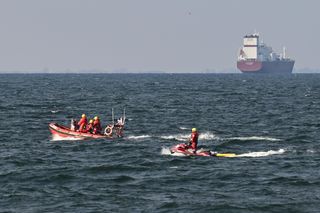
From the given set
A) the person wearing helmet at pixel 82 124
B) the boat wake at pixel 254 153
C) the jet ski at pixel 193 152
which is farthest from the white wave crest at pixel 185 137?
the jet ski at pixel 193 152

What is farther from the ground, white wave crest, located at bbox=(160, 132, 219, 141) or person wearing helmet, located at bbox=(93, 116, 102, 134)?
person wearing helmet, located at bbox=(93, 116, 102, 134)

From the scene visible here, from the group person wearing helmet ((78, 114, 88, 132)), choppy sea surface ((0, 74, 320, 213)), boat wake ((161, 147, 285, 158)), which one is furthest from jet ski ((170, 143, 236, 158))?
person wearing helmet ((78, 114, 88, 132))

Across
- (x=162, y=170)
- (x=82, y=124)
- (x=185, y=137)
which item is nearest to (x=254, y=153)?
Result: (x=162, y=170)

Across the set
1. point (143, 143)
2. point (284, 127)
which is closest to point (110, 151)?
point (143, 143)

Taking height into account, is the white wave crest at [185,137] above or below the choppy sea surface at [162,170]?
→ below

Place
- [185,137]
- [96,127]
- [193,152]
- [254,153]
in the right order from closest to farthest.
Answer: [193,152] → [254,153] → [96,127] → [185,137]

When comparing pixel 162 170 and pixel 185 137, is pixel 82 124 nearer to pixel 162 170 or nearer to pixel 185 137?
pixel 185 137

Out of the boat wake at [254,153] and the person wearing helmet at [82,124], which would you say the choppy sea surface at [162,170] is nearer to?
the boat wake at [254,153]

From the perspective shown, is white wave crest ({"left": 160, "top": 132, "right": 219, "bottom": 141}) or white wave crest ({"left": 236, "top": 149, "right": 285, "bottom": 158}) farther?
white wave crest ({"left": 160, "top": 132, "right": 219, "bottom": 141})

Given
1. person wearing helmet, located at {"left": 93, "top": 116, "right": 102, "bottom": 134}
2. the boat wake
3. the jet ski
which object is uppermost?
person wearing helmet, located at {"left": 93, "top": 116, "right": 102, "bottom": 134}

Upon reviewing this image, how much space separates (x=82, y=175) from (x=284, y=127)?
2744 cm

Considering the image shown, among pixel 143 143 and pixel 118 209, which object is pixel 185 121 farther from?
pixel 118 209

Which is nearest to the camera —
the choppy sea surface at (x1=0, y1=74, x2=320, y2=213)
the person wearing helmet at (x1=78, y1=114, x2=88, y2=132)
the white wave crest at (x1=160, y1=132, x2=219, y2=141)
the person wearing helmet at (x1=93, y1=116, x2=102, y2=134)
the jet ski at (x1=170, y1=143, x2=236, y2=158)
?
the choppy sea surface at (x1=0, y1=74, x2=320, y2=213)

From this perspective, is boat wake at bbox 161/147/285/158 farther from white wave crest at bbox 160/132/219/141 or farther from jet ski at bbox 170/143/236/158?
white wave crest at bbox 160/132/219/141
